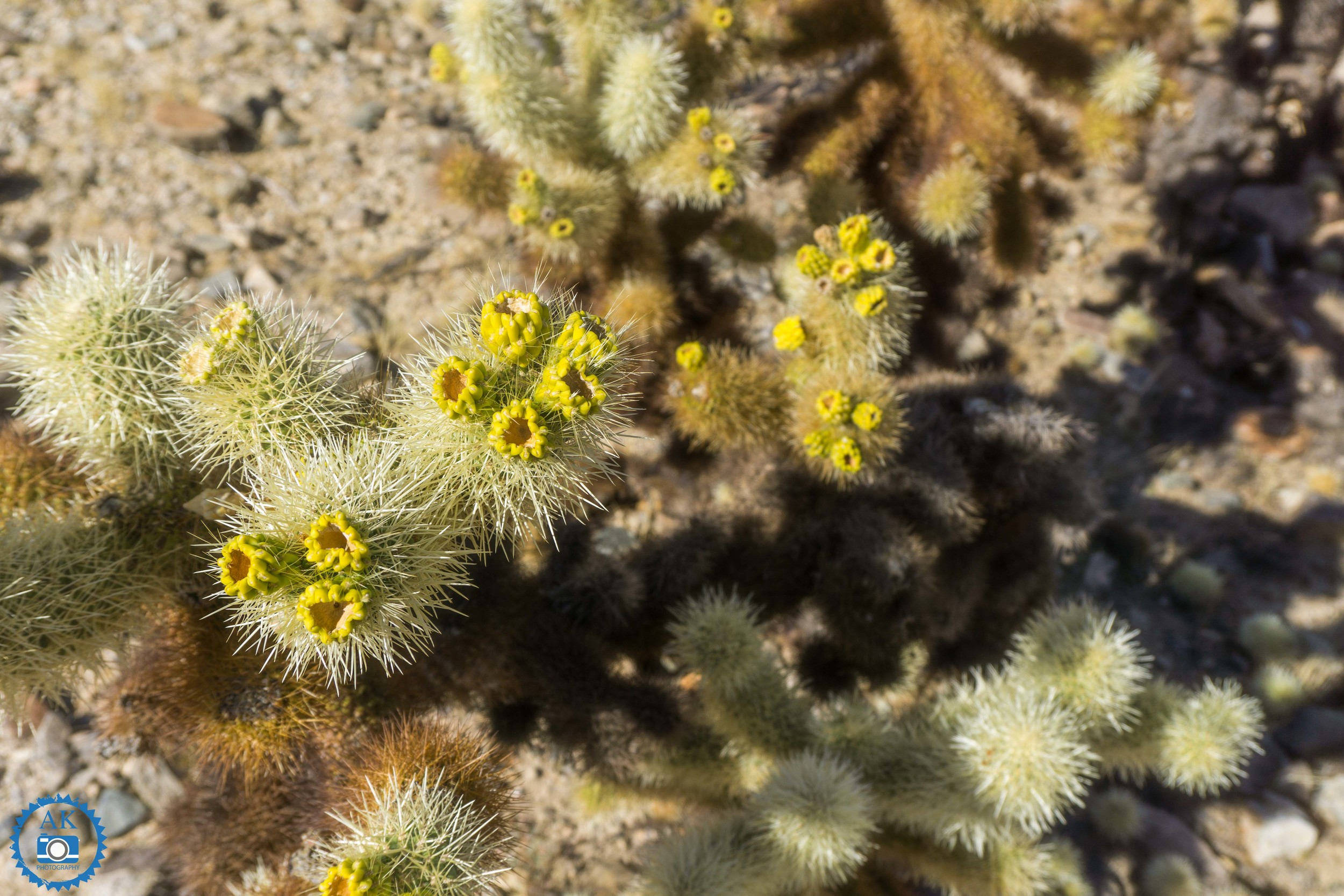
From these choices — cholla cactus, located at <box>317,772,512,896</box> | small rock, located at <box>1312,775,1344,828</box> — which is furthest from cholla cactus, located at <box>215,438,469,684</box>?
small rock, located at <box>1312,775,1344,828</box>

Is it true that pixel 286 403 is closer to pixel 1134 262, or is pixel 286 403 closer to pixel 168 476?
pixel 168 476

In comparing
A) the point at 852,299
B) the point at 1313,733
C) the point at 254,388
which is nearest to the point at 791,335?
the point at 852,299

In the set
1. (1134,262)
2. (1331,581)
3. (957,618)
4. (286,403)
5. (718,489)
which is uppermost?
(286,403)

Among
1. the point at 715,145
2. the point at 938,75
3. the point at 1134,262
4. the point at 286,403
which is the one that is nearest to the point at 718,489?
the point at 715,145

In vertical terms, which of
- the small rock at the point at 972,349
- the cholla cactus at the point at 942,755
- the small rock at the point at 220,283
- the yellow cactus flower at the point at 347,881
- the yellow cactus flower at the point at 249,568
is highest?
the yellow cactus flower at the point at 249,568

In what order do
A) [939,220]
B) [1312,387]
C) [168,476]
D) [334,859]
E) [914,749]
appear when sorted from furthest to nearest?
1. [1312,387]
2. [939,220]
3. [914,749]
4. [168,476]
5. [334,859]

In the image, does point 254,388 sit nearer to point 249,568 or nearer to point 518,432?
point 249,568

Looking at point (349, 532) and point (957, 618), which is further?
point (957, 618)

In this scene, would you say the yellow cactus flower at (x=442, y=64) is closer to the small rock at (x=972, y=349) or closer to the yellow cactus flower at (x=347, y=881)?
the small rock at (x=972, y=349)

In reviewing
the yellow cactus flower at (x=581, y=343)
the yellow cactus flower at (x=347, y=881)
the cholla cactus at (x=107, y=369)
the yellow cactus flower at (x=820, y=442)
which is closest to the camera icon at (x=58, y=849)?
the cholla cactus at (x=107, y=369)
